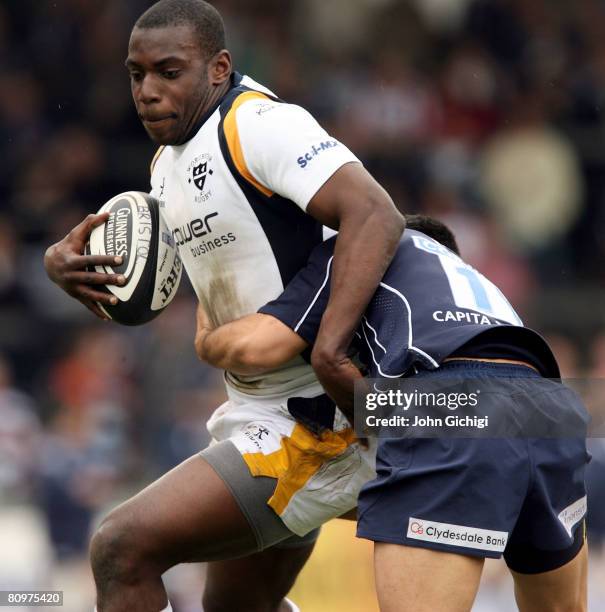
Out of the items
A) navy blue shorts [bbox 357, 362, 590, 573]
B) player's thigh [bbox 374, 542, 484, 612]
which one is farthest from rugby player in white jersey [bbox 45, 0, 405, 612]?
player's thigh [bbox 374, 542, 484, 612]

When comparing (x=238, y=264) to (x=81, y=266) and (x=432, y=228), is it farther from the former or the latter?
(x=432, y=228)

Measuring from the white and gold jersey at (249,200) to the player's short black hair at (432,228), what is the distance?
45 centimetres

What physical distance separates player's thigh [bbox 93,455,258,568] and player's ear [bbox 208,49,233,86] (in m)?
1.33

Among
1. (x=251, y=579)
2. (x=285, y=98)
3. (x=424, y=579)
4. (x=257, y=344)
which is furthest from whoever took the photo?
(x=285, y=98)

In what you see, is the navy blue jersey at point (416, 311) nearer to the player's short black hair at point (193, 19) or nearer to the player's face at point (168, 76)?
the player's face at point (168, 76)

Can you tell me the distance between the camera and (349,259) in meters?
4.05

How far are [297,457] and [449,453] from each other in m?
0.76

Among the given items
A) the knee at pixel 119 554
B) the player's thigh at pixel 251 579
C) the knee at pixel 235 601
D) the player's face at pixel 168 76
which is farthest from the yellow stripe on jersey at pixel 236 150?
the knee at pixel 235 601

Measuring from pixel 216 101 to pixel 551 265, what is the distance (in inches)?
270

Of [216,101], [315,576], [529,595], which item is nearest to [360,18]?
[315,576]

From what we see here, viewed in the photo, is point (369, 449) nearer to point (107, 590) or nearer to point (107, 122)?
point (107, 590)

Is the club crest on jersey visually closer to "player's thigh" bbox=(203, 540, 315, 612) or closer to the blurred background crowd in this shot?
"player's thigh" bbox=(203, 540, 315, 612)

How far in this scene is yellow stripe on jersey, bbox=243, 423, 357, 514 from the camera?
14.3 feet

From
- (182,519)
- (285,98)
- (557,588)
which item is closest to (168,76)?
(182,519)
